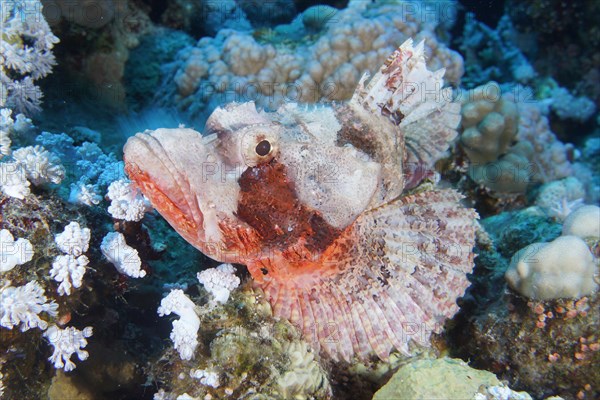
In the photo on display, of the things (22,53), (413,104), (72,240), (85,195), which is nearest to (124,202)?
(85,195)

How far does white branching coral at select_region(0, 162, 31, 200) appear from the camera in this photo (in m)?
3.02

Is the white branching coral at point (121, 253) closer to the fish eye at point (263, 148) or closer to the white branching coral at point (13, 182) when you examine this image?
the white branching coral at point (13, 182)

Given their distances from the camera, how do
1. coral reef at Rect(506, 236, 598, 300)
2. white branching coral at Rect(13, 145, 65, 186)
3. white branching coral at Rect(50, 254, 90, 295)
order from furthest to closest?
coral reef at Rect(506, 236, 598, 300) → white branching coral at Rect(13, 145, 65, 186) → white branching coral at Rect(50, 254, 90, 295)

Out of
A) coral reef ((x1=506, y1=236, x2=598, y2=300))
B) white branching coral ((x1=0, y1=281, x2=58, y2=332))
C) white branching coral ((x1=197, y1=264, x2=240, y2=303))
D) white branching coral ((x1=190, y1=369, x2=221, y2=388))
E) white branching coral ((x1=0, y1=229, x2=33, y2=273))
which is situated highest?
coral reef ((x1=506, y1=236, x2=598, y2=300))

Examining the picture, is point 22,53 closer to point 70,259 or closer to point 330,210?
point 70,259

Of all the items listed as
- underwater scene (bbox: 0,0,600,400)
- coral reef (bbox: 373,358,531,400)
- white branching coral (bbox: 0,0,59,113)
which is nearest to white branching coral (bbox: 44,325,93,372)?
underwater scene (bbox: 0,0,600,400)

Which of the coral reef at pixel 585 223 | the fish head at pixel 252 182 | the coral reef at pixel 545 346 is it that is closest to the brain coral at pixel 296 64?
the fish head at pixel 252 182

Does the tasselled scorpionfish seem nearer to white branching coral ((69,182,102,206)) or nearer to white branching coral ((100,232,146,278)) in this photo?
white branching coral ((100,232,146,278))

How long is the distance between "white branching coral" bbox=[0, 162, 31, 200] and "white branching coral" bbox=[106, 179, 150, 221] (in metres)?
0.58

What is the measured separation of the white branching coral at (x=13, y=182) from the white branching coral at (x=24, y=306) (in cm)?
69

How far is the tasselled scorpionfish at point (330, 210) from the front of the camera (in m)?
3.11

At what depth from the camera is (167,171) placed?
2957 millimetres

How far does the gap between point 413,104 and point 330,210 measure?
1.74 metres

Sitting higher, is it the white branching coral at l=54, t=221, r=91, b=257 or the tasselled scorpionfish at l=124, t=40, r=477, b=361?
the tasselled scorpionfish at l=124, t=40, r=477, b=361
